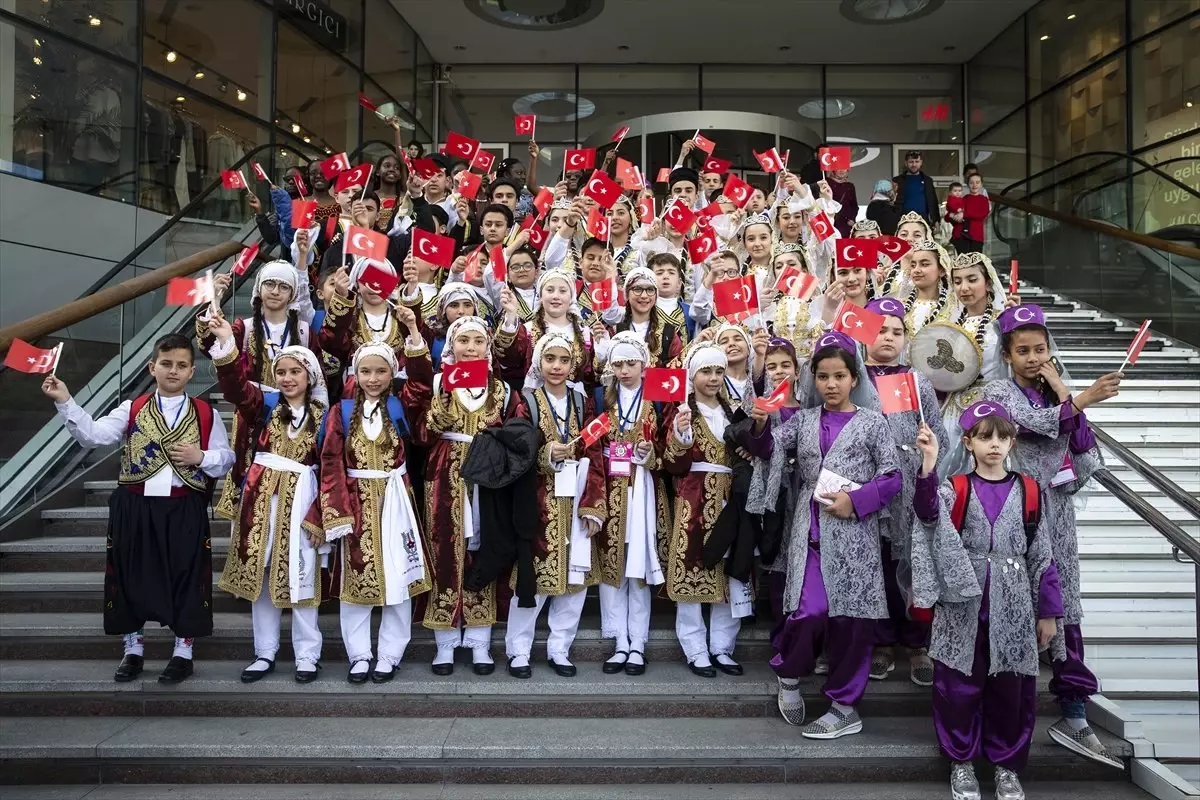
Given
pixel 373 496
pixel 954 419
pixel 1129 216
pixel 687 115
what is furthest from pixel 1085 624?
pixel 687 115

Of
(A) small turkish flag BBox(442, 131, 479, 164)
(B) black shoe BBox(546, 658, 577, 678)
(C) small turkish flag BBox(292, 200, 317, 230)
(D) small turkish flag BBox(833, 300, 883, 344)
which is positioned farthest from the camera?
(A) small turkish flag BBox(442, 131, 479, 164)

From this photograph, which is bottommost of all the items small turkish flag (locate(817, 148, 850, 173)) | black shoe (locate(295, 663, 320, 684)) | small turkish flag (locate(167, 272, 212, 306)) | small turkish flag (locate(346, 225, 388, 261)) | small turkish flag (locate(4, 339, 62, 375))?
black shoe (locate(295, 663, 320, 684))

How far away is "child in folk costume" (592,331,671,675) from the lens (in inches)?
189

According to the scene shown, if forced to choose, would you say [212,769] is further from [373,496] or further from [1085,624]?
[1085,624]

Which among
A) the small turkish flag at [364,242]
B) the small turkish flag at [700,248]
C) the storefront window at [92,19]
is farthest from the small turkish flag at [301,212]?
the storefront window at [92,19]

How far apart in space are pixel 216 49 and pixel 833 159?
27.1 ft

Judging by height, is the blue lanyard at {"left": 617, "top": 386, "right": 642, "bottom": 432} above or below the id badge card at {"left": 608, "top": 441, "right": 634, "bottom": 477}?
above

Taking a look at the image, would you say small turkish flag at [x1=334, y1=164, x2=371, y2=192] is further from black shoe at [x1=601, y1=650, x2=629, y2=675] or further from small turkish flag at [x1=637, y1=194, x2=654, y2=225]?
black shoe at [x1=601, y1=650, x2=629, y2=675]

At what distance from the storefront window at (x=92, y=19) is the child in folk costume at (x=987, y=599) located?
9244 millimetres

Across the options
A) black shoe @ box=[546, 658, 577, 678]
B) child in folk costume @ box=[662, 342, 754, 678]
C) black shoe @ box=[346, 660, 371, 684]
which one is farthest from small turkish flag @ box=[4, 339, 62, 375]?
child in folk costume @ box=[662, 342, 754, 678]

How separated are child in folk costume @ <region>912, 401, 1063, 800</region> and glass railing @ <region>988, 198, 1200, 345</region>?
6122mm

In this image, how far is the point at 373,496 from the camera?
4.67 metres

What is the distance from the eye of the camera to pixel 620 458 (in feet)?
15.8

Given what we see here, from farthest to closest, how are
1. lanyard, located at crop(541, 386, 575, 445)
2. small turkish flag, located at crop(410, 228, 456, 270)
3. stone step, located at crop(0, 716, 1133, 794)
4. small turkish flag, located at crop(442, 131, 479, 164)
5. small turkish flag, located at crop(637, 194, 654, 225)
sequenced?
small turkish flag, located at crop(442, 131, 479, 164) < small turkish flag, located at crop(637, 194, 654, 225) < small turkish flag, located at crop(410, 228, 456, 270) < lanyard, located at crop(541, 386, 575, 445) < stone step, located at crop(0, 716, 1133, 794)
